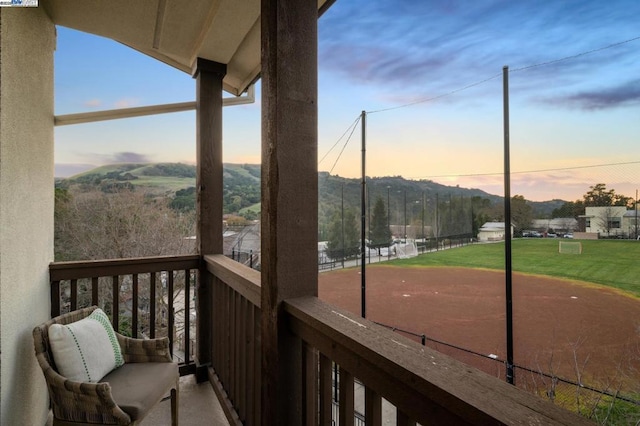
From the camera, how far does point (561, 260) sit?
17.1ft

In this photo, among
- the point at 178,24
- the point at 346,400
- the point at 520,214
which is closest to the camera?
the point at 346,400

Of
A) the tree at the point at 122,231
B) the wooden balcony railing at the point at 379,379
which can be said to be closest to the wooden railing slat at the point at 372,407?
the wooden balcony railing at the point at 379,379

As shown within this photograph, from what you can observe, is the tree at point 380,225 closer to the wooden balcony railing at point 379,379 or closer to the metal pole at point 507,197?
the metal pole at point 507,197

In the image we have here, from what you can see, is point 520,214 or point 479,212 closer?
point 520,214

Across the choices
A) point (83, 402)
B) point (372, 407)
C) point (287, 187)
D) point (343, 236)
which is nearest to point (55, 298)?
point (83, 402)

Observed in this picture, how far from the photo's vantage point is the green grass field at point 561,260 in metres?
3.62

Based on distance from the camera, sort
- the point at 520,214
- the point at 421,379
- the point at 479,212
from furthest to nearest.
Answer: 1. the point at 479,212
2. the point at 520,214
3. the point at 421,379

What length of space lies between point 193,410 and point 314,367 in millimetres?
1493

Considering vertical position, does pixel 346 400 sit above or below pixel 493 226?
below

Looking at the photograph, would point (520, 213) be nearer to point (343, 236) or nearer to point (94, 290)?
point (343, 236)

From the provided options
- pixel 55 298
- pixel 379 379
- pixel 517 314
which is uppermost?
pixel 379 379

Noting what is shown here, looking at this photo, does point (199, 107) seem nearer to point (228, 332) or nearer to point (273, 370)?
point (228, 332)

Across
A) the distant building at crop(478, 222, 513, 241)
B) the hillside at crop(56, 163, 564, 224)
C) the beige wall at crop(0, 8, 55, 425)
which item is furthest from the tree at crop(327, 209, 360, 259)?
the beige wall at crop(0, 8, 55, 425)

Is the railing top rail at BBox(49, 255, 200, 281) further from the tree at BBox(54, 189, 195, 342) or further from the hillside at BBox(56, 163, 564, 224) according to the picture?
the tree at BBox(54, 189, 195, 342)
